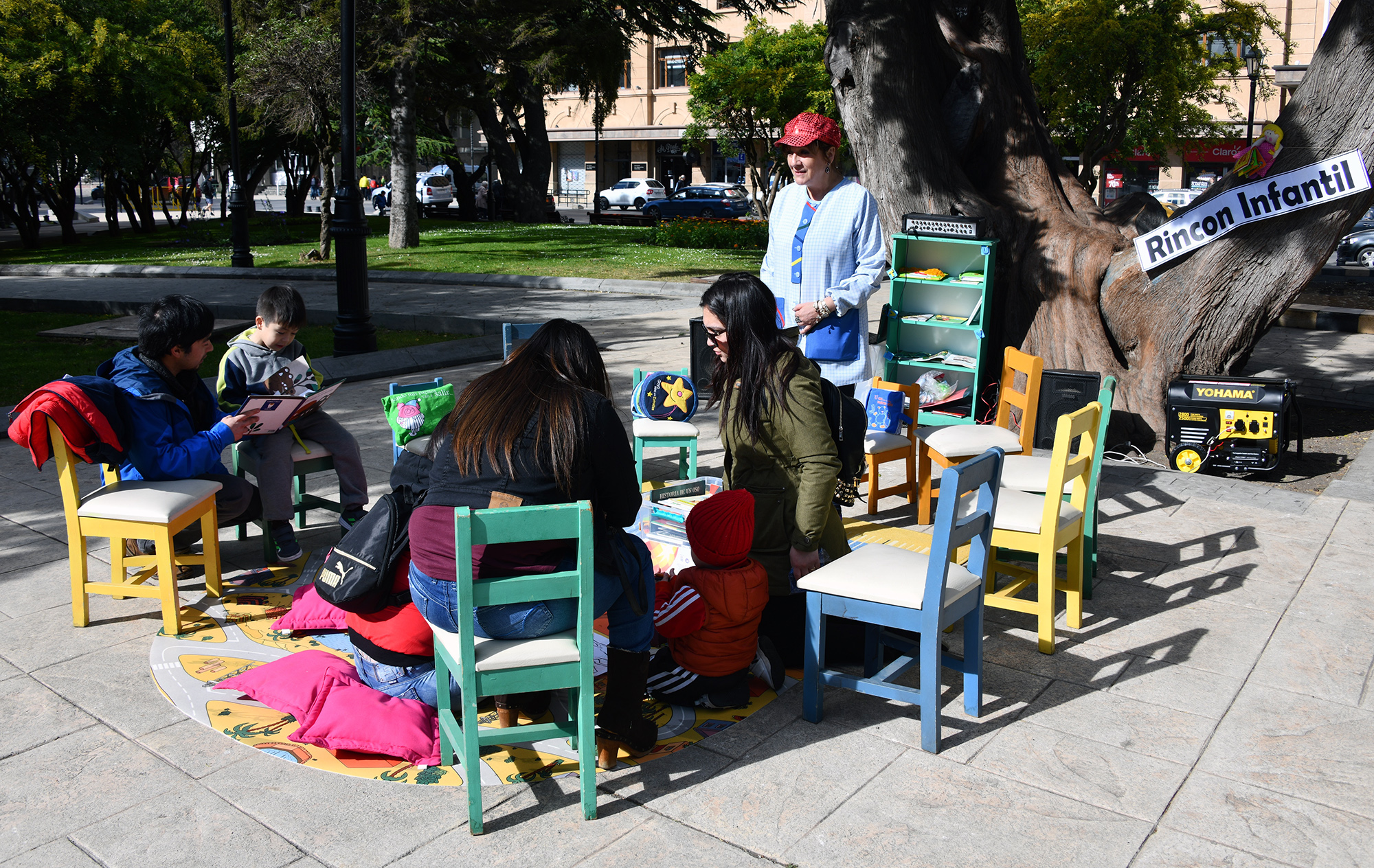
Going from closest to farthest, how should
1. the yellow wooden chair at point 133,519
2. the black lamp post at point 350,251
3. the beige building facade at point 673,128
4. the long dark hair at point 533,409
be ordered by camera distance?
the long dark hair at point 533,409 → the yellow wooden chair at point 133,519 → the black lamp post at point 350,251 → the beige building facade at point 673,128

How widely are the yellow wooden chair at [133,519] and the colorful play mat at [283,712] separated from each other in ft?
0.70

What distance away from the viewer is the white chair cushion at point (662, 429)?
5738 mm

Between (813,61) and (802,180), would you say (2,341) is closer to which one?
(802,180)

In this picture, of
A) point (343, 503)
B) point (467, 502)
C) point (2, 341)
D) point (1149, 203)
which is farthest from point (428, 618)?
point (2, 341)

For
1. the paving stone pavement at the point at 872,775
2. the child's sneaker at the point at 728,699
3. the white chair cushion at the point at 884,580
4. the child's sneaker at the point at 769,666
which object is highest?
the white chair cushion at the point at 884,580

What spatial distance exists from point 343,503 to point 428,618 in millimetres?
2347

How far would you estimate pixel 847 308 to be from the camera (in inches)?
205

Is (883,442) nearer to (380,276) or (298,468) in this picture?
(298,468)

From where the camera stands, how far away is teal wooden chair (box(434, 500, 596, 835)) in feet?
9.08

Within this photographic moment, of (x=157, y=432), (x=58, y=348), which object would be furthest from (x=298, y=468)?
(x=58, y=348)

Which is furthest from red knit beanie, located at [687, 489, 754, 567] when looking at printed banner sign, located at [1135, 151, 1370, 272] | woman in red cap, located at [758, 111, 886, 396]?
printed banner sign, located at [1135, 151, 1370, 272]

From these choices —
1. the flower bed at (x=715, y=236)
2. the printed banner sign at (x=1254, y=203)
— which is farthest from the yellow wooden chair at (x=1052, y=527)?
the flower bed at (x=715, y=236)

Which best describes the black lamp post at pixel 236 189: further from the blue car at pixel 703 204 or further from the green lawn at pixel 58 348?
the blue car at pixel 703 204

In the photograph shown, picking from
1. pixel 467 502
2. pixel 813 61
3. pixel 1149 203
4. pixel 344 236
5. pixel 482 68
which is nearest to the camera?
pixel 467 502
